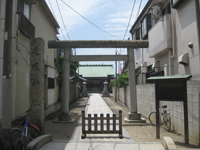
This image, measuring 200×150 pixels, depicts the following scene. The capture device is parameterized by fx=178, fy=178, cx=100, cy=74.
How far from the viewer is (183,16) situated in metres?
8.66

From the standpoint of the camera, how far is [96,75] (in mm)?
45531

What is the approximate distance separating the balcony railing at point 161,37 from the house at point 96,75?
3218 centimetres

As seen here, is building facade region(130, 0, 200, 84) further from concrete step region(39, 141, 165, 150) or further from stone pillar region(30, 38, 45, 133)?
stone pillar region(30, 38, 45, 133)

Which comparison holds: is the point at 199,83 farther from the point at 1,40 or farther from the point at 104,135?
the point at 1,40

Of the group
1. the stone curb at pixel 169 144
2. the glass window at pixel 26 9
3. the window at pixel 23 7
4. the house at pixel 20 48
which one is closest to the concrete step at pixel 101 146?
the stone curb at pixel 169 144

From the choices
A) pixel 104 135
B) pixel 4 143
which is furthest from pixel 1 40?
pixel 104 135

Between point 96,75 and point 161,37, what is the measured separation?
35118 millimetres

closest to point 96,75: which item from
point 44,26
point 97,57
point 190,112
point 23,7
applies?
point 44,26

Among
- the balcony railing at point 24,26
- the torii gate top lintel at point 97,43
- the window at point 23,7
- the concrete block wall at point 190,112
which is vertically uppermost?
the window at point 23,7

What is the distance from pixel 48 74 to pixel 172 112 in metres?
8.44

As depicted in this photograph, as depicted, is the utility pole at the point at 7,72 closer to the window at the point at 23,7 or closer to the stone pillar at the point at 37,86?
the stone pillar at the point at 37,86

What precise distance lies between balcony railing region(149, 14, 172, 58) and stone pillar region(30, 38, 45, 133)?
6.97m

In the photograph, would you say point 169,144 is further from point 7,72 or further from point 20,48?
point 20,48

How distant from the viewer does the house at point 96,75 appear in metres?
45.0
